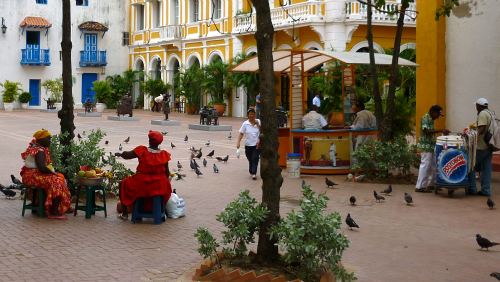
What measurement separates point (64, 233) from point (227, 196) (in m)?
3.94

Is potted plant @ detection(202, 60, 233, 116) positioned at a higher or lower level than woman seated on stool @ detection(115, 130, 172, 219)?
higher

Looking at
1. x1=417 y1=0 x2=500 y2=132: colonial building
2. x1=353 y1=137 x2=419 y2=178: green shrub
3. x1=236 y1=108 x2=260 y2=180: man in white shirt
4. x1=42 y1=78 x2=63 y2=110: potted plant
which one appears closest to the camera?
x1=353 y1=137 x2=419 y2=178: green shrub

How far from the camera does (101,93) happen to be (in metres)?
44.4

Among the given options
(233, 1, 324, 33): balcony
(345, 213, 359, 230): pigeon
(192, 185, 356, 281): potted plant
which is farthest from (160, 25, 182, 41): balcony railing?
(192, 185, 356, 281): potted plant

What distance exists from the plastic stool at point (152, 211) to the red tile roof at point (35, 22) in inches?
1611

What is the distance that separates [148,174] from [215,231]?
1.16 metres

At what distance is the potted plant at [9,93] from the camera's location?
45.9m

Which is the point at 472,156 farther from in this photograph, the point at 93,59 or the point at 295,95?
the point at 93,59

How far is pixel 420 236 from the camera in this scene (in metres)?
8.99

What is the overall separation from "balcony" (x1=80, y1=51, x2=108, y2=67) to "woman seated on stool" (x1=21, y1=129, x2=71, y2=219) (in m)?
42.1

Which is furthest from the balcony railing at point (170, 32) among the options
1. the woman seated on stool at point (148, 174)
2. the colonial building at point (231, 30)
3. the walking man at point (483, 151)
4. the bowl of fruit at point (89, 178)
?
the woman seated on stool at point (148, 174)

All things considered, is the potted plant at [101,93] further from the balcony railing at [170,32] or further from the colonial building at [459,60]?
the colonial building at [459,60]

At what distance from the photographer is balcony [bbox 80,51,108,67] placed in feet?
167

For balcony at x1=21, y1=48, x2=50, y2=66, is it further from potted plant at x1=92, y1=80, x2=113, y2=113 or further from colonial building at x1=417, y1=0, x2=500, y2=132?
colonial building at x1=417, y1=0, x2=500, y2=132
